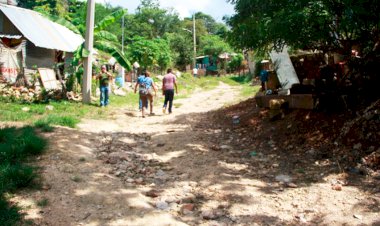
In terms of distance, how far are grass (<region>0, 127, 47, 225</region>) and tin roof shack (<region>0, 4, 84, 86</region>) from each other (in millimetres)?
8552

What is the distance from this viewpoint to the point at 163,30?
167 ft

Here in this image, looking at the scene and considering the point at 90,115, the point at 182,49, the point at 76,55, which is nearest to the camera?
the point at 90,115

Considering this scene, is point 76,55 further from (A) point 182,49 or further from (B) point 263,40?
(A) point 182,49

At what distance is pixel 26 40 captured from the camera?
15.7m

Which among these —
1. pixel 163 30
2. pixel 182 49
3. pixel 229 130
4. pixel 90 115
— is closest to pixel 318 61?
pixel 229 130

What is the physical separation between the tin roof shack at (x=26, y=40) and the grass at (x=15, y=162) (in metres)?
8.55

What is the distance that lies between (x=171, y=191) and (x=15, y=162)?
2.18 m

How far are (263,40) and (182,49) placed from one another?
32.6m

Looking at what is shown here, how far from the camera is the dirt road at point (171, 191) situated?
385 cm

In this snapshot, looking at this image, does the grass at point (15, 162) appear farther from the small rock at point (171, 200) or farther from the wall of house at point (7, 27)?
the wall of house at point (7, 27)

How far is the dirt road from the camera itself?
3852 mm

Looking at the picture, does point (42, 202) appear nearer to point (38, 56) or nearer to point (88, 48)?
point (88, 48)

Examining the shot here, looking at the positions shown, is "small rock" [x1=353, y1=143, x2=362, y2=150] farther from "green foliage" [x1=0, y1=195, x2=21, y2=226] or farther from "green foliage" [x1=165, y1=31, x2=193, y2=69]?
"green foliage" [x1=165, y1=31, x2=193, y2=69]

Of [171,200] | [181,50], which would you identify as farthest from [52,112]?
[181,50]
